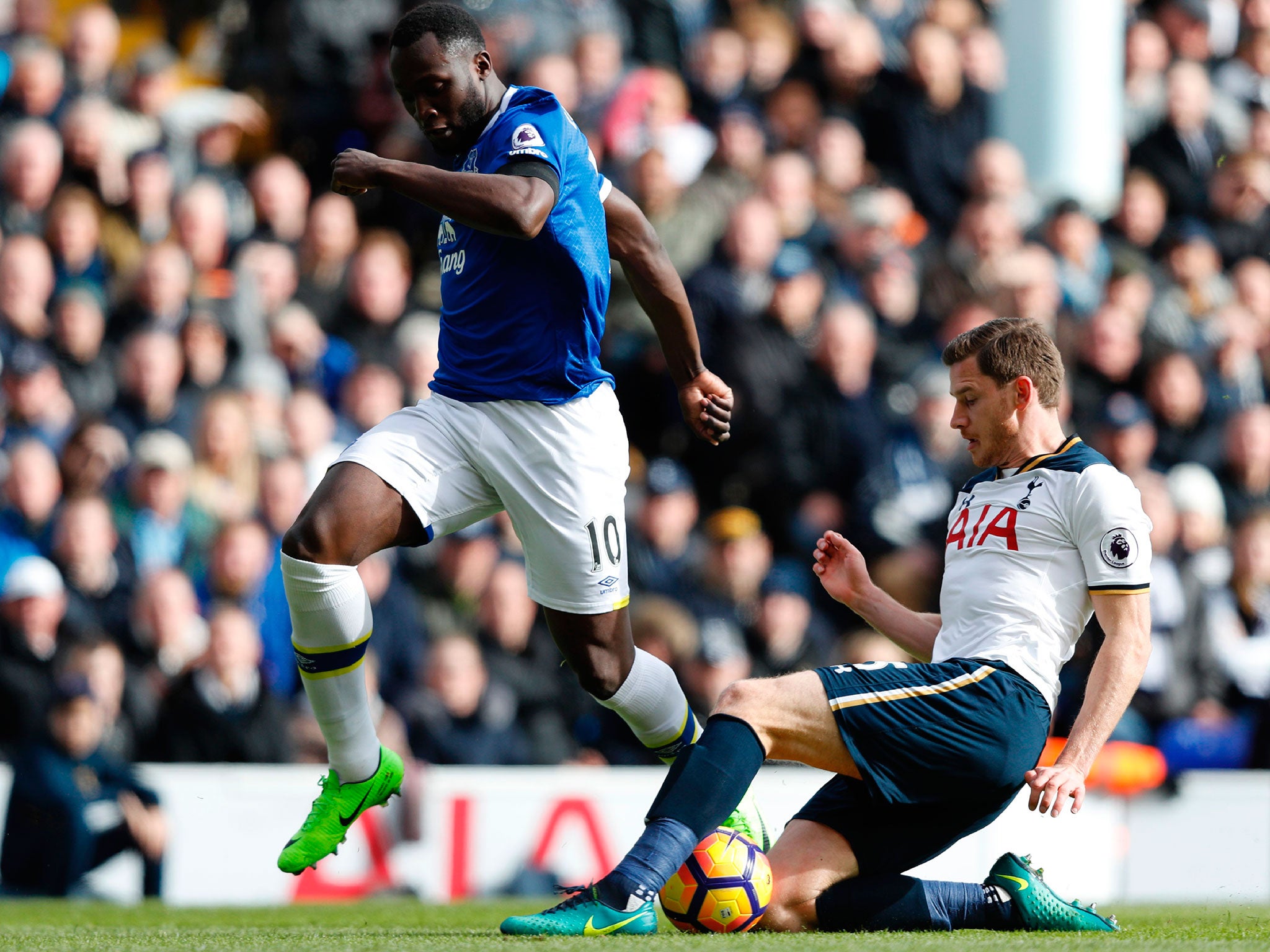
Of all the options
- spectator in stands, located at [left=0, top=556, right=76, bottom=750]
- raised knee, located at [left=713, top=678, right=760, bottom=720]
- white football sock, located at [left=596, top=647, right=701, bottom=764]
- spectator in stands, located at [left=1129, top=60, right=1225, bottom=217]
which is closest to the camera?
raised knee, located at [left=713, top=678, right=760, bottom=720]

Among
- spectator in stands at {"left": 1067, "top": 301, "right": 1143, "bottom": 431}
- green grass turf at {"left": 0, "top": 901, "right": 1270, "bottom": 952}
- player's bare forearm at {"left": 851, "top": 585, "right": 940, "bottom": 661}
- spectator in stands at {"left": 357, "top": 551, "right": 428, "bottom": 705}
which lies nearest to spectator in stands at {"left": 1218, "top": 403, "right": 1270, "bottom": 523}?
spectator in stands at {"left": 1067, "top": 301, "right": 1143, "bottom": 431}

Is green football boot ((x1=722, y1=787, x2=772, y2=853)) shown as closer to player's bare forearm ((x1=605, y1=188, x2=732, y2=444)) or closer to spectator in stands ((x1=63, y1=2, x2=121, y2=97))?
player's bare forearm ((x1=605, y1=188, x2=732, y2=444))

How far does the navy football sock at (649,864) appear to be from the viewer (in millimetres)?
3980

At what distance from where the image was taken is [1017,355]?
14.8 ft

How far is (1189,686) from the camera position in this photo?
325 inches

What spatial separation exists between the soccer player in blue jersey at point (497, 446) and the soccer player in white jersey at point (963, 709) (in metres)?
0.40

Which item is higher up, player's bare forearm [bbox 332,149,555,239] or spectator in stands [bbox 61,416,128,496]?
player's bare forearm [bbox 332,149,555,239]

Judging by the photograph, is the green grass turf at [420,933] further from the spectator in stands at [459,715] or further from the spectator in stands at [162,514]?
the spectator in stands at [162,514]

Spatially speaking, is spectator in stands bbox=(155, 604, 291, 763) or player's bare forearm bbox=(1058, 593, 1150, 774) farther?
spectator in stands bbox=(155, 604, 291, 763)

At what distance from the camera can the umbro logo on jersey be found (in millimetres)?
4273

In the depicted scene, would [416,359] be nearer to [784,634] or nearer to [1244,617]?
[784,634]

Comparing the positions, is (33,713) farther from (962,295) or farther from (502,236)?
(962,295)

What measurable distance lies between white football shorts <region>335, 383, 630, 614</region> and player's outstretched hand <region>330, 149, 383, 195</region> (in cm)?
81

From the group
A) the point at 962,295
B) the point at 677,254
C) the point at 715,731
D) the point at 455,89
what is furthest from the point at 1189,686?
the point at 455,89
